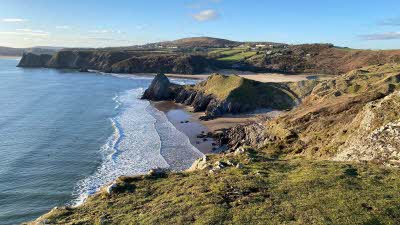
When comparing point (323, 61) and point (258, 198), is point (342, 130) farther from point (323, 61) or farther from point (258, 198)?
point (323, 61)

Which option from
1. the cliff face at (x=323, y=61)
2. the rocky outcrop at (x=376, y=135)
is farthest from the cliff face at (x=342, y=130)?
the cliff face at (x=323, y=61)

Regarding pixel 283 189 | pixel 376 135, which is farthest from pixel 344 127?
pixel 283 189

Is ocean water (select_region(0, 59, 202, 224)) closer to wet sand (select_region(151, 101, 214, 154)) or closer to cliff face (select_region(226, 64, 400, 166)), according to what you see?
wet sand (select_region(151, 101, 214, 154))

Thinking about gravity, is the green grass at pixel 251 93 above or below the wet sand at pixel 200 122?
above

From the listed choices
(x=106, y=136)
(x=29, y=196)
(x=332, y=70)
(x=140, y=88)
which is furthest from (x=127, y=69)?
(x=29, y=196)

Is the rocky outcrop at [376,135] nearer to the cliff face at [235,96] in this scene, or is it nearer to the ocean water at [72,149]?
the ocean water at [72,149]

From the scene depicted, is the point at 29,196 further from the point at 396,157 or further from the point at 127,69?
the point at 127,69

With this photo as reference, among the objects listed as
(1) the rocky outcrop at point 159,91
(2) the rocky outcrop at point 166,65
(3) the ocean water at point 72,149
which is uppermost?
(2) the rocky outcrop at point 166,65
